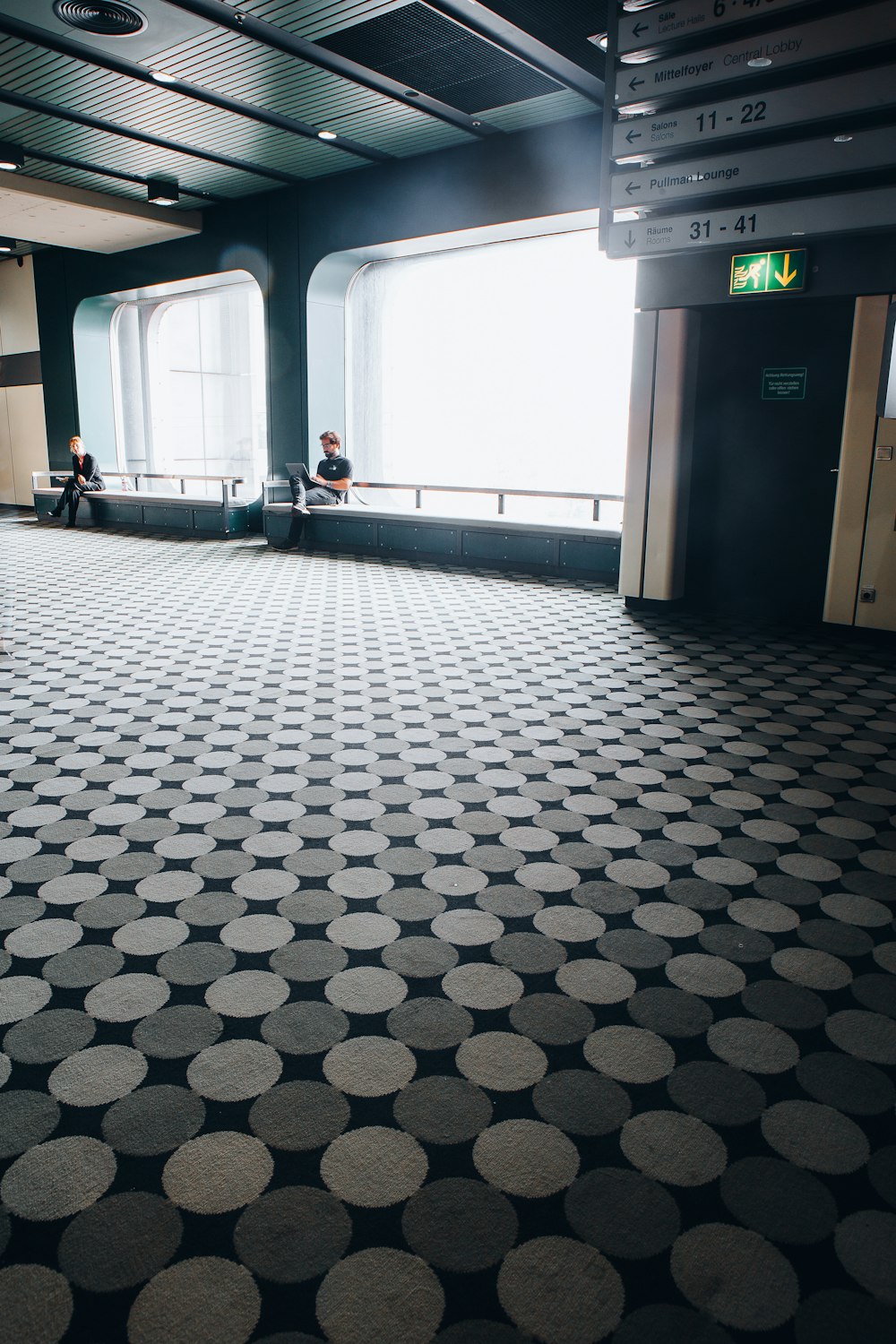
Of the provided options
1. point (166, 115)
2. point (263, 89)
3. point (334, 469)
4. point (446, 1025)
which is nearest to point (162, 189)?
point (166, 115)

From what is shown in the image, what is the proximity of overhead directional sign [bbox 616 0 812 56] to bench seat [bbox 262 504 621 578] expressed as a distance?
15.1 ft

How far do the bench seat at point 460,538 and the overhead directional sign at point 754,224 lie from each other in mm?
3761

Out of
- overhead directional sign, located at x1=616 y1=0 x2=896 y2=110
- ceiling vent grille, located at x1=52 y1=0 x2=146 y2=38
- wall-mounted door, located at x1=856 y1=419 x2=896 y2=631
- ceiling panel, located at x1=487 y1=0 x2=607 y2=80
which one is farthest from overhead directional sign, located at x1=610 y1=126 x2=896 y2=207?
ceiling vent grille, located at x1=52 y1=0 x2=146 y2=38

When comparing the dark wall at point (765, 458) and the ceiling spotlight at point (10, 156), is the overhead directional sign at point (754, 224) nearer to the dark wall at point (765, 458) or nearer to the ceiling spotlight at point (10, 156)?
the dark wall at point (765, 458)

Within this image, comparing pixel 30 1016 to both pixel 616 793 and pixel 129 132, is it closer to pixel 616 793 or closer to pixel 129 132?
pixel 616 793

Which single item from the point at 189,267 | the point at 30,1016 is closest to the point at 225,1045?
the point at 30,1016

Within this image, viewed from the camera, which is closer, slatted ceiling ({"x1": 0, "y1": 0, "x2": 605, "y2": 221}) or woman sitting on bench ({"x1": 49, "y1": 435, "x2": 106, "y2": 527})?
slatted ceiling ({"x1": 0, "y1": 0, "x2": 605, "y2": 221})

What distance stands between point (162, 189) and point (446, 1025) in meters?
12.5

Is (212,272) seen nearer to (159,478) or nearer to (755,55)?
(159,478)

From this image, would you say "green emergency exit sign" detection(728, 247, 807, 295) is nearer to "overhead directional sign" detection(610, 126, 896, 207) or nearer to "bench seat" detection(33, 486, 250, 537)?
"overhead directional sign" detection(610, 126, 896, 207)

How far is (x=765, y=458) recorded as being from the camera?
7.48 meters

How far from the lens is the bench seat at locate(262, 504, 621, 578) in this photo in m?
9.41

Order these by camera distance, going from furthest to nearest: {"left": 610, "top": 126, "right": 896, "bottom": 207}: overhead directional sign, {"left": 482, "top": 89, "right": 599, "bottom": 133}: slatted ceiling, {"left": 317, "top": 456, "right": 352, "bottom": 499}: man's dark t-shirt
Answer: {"left": 317, "top": 456, "right": 352, "bottom": 499}: man's dark t-shirt, {"left": 482, "top": 89, "right": 599, "bottom": 133}: slatted ceiling, {"left": 610, "top": 126, "right": 896, "bottom": 207}: overhead directional sign

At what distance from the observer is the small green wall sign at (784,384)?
23.6 ft
